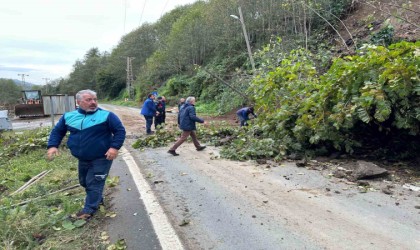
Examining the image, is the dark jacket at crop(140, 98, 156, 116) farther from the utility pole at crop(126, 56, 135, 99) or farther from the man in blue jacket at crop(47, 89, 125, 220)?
the utility pole at crop(126, 56, 135, 99)

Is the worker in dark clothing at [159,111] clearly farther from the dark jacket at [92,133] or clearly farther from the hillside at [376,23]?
the dark jacket at [92,133]

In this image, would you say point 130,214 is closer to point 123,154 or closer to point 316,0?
point 123,154

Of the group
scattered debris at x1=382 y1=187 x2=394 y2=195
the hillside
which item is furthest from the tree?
scattered debris at x1=382 y1=187 x2=394 y2=195

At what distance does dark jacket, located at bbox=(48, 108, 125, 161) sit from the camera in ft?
14.8

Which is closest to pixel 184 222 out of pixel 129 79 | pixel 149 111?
pixel 149 111

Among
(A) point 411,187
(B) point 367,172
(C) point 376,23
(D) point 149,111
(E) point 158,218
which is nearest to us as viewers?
(E) point 158,218

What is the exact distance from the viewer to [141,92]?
49156mm

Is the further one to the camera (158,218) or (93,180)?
(93,180)

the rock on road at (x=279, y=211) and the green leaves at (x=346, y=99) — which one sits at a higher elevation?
the green leaves at (x=346, y=99)

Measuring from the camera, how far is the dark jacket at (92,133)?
451 cm

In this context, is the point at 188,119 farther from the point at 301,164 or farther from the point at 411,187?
the point at 411,187

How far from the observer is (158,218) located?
4445 millimetres

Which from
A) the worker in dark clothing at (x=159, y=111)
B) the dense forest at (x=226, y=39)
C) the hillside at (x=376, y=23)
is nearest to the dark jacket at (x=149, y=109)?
the worker in dark clothing at (x=159, y=111)

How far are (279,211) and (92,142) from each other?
2509 millimetres
